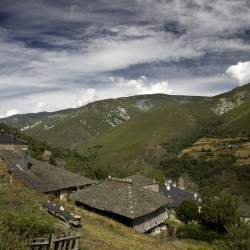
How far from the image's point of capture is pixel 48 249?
17.9m

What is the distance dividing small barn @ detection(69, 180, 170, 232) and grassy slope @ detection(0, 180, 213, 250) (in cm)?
255

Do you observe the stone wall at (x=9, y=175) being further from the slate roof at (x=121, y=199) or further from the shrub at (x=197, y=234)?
the shrub at (x=197, y=234)

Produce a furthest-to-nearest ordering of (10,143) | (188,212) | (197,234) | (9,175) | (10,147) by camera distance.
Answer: (10,143)
(10,147)
(188,212)
(197,234)
(9,175)

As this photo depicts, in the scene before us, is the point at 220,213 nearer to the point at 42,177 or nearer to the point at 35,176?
the point at 42,177

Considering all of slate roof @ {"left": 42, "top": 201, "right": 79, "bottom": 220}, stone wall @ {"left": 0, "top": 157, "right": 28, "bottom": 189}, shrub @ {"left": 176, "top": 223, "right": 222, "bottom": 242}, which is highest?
stone wall @ {"left": 0, "top": 157, "right": 28, "bottom": 189}

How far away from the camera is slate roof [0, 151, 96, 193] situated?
39.5 meters

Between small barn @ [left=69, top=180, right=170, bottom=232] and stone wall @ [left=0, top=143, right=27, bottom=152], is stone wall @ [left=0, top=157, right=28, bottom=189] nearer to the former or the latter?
small barn @ [left=69, top=180, right=170, bottom=232]

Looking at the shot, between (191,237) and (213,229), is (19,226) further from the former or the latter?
(213,229)

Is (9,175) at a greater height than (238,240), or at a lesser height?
greater

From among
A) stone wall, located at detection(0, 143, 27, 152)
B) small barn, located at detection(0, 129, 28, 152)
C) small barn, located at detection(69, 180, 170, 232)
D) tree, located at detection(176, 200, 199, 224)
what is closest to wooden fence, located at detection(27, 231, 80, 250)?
small barn, located at detection(69, 180, 170, 232)

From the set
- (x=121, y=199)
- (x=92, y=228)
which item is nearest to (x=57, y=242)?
(x=92, y=228)

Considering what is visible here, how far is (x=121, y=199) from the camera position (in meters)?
37.7

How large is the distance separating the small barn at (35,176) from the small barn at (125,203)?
8.23 ft

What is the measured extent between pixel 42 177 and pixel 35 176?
893 mm
